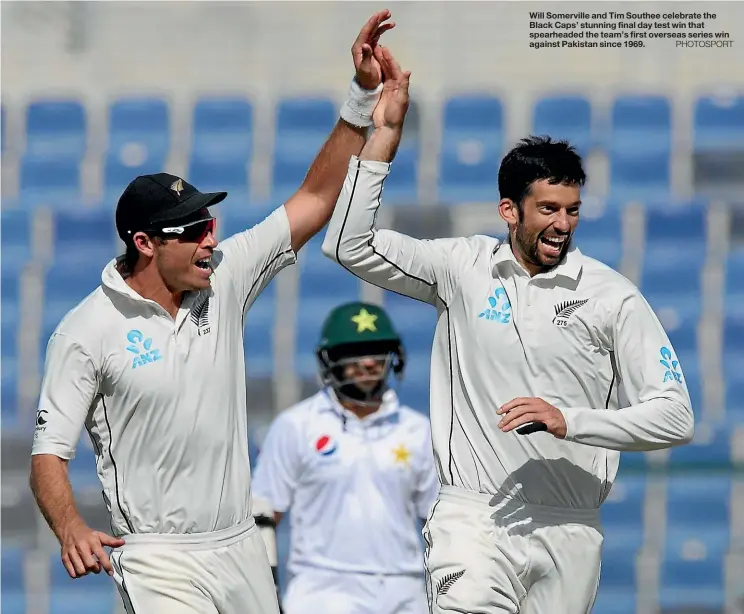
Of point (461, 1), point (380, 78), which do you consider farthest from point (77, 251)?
point (380, 78)

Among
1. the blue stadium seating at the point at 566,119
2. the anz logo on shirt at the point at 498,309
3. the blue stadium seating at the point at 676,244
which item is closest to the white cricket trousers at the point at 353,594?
the anz logo on shirt at the point at 498,309

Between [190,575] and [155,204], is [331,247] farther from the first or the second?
[190,575]

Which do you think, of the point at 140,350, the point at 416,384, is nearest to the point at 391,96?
the point at 140,350

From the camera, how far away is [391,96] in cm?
409

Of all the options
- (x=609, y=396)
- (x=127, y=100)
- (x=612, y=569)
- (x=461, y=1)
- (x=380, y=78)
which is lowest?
(x=612, y=569)

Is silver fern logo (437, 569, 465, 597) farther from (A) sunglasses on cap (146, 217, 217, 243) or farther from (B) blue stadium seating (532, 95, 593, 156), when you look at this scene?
(B) blue stadium seating (532, 95, 593, 156)

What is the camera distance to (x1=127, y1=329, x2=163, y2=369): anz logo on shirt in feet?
12.6

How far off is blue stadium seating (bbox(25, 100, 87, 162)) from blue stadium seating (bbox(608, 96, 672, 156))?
2966 mm

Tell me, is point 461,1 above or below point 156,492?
above

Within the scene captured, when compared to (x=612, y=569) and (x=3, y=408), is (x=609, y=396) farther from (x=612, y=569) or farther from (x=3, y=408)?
(x=3, y=408)

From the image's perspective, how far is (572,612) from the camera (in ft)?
13.0

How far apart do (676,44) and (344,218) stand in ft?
14.9

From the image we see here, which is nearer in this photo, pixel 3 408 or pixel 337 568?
pixel 337 568

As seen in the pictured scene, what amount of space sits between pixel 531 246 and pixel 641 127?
13.7 feet
